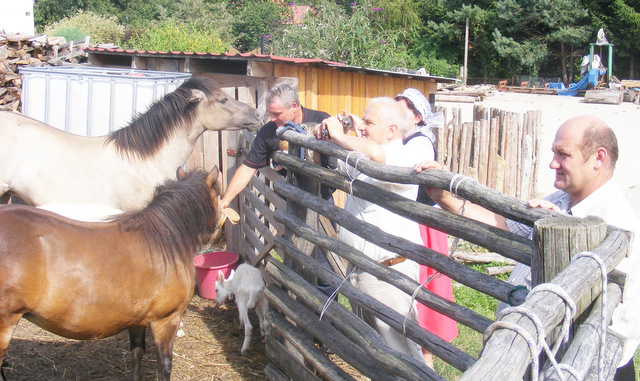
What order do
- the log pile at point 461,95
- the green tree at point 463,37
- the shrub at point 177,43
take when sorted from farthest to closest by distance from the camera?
the green tree at point 463,37 < the log pile at point 461,95 < the shrub at point 177,43

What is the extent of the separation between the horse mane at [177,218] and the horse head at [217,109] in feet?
4.92

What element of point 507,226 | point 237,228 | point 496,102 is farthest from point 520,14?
point 507,226

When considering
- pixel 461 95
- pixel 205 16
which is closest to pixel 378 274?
pixel 461 95

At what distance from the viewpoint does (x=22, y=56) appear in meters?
12.6

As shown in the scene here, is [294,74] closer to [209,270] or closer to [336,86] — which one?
[336,86]

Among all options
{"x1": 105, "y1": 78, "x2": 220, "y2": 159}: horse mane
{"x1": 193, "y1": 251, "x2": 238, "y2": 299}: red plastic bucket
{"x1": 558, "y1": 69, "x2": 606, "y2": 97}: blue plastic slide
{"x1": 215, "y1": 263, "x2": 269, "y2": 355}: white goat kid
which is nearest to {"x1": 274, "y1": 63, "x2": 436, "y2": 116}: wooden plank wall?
{"x1": 105, "y1": 78, "x2": 220, "y2": 159}: horse mane

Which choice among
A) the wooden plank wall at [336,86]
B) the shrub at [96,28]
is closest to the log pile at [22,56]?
the wooden plank wall at [336,86]

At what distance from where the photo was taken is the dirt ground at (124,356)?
4059mm

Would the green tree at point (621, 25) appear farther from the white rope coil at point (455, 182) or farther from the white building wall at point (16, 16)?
the white rope coil at point (455, 182)

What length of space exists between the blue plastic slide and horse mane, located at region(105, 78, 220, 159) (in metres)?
26.8

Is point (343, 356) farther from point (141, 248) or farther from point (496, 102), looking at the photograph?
point (496, 102)

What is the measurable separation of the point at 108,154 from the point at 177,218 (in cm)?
158

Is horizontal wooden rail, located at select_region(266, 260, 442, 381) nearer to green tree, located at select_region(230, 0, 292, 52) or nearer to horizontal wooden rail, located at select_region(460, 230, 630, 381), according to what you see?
horizontal wooden rail, located at select_region(460, 230, 630, 381)

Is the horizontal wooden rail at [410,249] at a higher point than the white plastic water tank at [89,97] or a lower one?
lower
